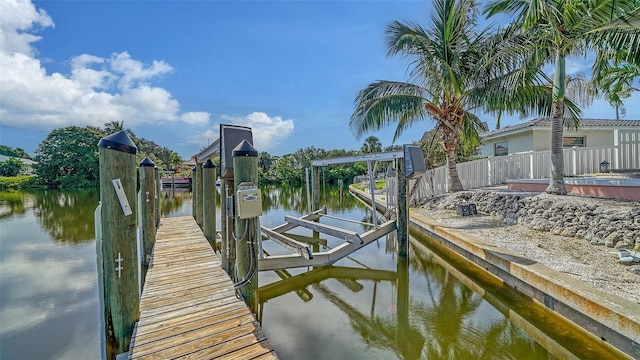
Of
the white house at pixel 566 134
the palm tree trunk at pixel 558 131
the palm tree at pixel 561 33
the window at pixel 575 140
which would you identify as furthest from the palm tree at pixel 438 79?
the window at pixel 575 140

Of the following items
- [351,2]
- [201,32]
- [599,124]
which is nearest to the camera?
[351,2]

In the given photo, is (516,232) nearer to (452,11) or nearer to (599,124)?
(452,11)

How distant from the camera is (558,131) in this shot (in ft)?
22.0

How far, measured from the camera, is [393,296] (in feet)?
14.3

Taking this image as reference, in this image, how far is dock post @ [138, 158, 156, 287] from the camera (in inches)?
203

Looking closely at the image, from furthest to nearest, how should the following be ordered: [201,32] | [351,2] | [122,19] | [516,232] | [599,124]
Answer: [599,124], [201,32], [122,19], [351,2], [516,232]

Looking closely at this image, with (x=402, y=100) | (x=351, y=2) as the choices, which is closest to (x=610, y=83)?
(x=402, y=100)

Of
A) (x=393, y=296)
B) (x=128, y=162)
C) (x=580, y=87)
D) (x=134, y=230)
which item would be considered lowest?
(x=393, y=296)

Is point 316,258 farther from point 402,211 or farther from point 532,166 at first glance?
point 532,166

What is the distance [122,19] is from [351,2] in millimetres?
6091

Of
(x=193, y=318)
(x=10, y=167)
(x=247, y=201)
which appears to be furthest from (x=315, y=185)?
(x=10, y=167)

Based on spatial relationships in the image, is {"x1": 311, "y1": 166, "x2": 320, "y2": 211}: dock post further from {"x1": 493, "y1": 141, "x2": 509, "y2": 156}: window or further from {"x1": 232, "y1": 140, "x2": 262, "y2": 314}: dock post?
{"x1": 493, "y1": 141, "x2": 509, "y2": 156}: window

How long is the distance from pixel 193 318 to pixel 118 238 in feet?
3.03

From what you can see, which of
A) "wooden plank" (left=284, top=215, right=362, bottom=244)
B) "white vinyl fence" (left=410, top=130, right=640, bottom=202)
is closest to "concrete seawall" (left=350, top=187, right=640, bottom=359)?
"wooden plank" (left=284, top=215, right=362, bottom=244)
